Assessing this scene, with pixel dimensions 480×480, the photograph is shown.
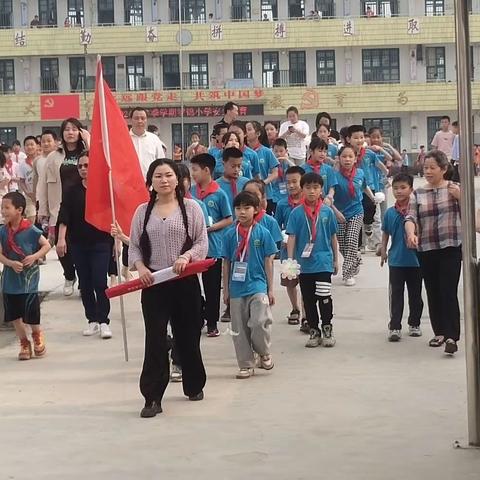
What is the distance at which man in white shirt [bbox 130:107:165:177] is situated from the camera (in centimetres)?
1095

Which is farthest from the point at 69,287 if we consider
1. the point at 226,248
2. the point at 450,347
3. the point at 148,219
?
the point at 148,219

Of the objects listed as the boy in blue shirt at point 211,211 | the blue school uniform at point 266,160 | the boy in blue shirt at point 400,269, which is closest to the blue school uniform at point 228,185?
the boy in blue shirt at point 211,211

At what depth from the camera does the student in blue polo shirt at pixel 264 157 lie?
39.2 ft

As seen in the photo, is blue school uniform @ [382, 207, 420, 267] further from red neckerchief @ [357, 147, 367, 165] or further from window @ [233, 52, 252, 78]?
window @ [233, 52, 252, 78]

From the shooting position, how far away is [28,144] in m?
15.4

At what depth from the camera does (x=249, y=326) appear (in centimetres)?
761

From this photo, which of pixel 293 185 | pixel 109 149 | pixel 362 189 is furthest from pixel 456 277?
pixel 362 189

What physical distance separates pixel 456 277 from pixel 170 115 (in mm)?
45360

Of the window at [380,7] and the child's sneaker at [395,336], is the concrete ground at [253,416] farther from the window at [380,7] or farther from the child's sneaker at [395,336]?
the window at [380,7]

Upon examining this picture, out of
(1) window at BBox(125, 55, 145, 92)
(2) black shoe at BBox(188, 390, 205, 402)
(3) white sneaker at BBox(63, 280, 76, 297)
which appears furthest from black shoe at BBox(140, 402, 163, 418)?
(1) window at BBox(125, 55, 145, 92)

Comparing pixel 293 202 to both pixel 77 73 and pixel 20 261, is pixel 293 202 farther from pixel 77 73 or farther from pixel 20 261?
pixel 77 73

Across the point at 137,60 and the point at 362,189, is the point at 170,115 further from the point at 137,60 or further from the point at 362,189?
the point at 362,189

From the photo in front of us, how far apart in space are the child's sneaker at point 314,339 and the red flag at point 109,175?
1.70m

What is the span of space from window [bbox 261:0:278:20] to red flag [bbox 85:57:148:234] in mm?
46871
